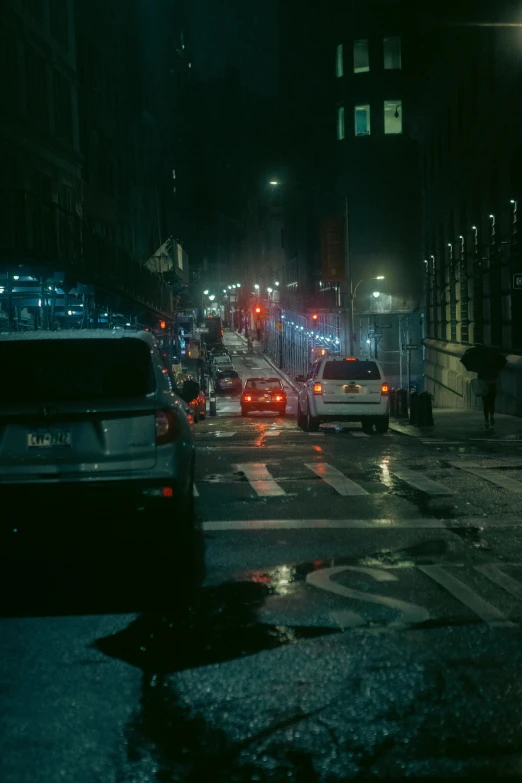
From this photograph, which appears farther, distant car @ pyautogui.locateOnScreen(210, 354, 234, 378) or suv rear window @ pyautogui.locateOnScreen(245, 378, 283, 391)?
distant car @ pyautogui.locateOnScreen(210, 354, 234, 378)

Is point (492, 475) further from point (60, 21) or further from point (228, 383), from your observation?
point (228, 383)

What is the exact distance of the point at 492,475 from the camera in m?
14.7

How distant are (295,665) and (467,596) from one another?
6.78ft

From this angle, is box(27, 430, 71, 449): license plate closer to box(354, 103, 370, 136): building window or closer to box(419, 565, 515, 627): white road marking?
box(419, 565, 515, 627): white road marking

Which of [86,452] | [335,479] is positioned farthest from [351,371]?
[86,452]

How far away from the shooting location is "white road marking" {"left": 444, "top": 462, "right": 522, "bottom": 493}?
44.0 ft

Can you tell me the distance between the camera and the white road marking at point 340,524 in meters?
10.3

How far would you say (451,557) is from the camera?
877cm

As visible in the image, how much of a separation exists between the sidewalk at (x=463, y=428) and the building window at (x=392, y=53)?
152 ft

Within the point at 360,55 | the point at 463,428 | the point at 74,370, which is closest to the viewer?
the point at 74,370

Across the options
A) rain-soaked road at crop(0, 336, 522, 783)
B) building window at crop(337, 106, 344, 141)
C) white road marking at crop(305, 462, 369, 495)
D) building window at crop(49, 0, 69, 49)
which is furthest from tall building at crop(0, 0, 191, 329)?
building window at crop(337, 106, 344, 141)

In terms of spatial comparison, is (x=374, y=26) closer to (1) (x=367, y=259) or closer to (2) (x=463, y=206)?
(1) (x=367, y=259)

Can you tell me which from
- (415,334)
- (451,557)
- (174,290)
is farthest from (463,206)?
(174,290)

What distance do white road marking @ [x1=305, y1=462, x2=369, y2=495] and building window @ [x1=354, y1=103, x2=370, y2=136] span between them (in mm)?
62034
